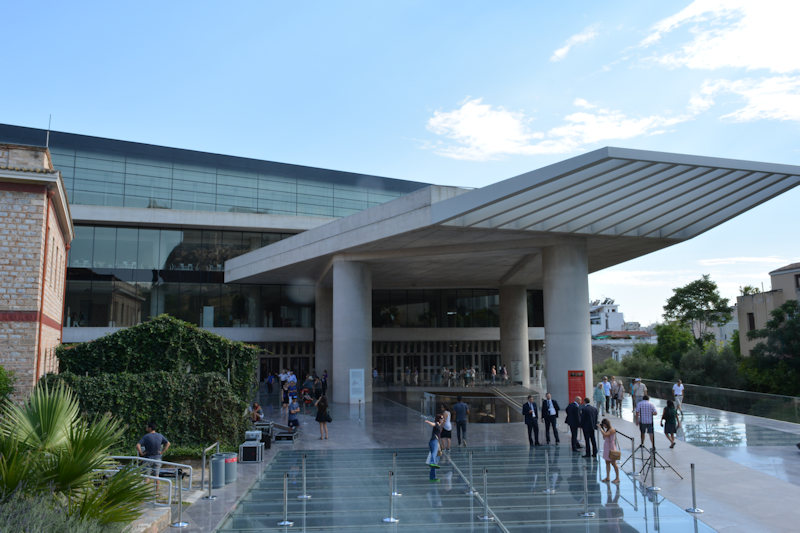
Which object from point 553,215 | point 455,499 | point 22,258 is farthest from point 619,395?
point 22,258

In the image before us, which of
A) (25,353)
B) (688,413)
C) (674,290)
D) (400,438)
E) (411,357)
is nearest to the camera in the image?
(25,353)

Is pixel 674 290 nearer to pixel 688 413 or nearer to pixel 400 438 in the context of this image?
pixel 688 413

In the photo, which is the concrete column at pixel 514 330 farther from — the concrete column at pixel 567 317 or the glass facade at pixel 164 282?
the concrete column at pixel 567 317

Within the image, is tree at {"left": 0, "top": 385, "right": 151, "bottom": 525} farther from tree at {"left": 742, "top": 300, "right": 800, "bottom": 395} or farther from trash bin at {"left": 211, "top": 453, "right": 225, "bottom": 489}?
tree at {"left": 742, "top": 300, "right": 800, "bottom": 395}

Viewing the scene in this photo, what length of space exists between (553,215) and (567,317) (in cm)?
494

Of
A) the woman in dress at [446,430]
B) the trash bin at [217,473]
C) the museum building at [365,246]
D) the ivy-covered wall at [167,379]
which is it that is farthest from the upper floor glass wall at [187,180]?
the trash bin at [217,473]

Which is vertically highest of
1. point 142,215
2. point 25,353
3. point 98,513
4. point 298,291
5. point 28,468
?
point 142,215

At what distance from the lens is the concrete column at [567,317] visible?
24.7m

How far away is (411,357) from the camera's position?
4644 cm

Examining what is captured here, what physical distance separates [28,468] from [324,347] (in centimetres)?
3315

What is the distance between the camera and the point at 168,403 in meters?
15.7

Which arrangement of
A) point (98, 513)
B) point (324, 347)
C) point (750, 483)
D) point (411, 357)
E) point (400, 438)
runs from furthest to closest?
1. point (411, 357)
2. point (324, 347)
3. point (400, 438)
4. point (750, 483)
5. point (98, 513)

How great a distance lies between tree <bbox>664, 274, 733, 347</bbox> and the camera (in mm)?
58000

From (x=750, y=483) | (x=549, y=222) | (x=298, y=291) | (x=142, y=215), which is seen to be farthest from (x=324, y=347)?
(x=750, y=483)
